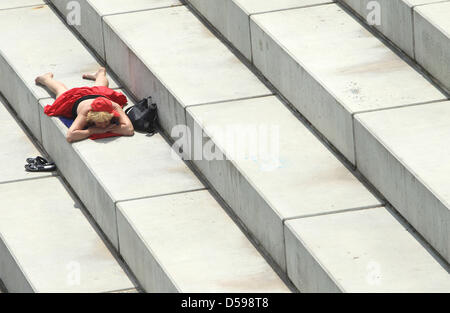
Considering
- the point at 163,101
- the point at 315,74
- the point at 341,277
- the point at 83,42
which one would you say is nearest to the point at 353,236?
the point at 341,277

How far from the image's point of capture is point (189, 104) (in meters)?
8.45

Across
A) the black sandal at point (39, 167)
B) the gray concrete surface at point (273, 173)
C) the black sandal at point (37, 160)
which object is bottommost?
the black sandal at point (39, 167)

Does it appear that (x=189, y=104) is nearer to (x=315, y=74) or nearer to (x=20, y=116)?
(x=315, y=74)

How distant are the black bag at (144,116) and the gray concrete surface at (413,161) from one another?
1.92 metres

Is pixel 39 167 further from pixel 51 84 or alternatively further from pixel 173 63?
pixel 173 63

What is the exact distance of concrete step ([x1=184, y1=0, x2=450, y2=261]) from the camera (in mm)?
7785

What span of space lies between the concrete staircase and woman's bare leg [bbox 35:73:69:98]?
0.57 m

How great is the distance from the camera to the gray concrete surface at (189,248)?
712 cm

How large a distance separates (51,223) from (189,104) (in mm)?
1333

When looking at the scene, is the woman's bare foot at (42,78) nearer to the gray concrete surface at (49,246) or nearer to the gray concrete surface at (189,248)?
the gray concrete surface at (49,246)

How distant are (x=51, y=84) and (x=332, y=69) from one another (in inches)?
94.8

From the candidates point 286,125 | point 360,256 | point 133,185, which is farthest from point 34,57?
point 360,256

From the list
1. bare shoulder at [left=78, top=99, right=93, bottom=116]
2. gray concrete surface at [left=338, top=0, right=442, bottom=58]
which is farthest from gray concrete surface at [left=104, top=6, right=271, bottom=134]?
gray concrete surface at [left=338, top=0, right=442, bottom=58]

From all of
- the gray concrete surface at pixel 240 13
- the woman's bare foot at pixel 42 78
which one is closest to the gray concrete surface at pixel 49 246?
the woman's bare foot at pixel 42 78
